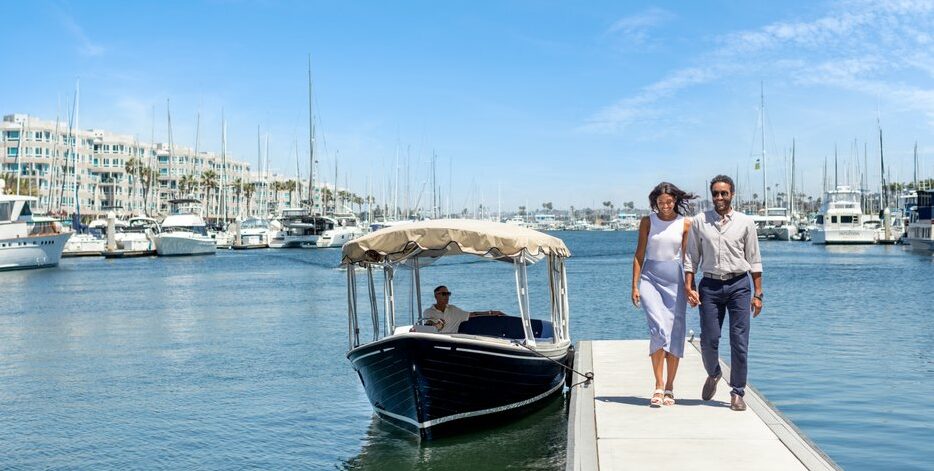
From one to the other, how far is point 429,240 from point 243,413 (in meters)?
6.25

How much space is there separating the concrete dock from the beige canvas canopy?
2177 mm

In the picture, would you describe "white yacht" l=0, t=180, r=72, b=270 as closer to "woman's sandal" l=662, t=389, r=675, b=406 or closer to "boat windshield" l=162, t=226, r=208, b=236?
"boat windshield" l=162, t=226, r=208, b=236

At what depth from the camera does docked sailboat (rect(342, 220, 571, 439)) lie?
13023 millimetres

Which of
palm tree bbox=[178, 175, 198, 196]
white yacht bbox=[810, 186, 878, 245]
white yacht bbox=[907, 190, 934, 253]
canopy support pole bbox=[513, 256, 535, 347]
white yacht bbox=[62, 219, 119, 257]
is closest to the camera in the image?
canopy support pole bbox=[513, 256, 535, 347]

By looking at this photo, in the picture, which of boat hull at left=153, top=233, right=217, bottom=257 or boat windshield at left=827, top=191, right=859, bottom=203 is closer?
boat hull at left=153, top=233, right=217, bottom=257

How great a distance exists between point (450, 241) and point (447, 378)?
1962 mm

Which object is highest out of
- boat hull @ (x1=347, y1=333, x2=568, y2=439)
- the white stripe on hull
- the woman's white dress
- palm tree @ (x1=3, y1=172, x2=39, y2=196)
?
palm tree @ (x1=3, y1=172, x2=39, y2=196)

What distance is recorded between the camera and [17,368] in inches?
930

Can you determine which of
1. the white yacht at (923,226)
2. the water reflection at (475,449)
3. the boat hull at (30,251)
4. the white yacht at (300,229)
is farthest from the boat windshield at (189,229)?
the water reflection at (475,449)

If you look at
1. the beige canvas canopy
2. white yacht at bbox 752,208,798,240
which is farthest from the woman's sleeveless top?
white yacht at bbox 752,208,798,240

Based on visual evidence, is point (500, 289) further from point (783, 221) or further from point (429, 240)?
point (783, 221)

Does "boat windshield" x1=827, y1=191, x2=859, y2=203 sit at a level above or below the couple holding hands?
above

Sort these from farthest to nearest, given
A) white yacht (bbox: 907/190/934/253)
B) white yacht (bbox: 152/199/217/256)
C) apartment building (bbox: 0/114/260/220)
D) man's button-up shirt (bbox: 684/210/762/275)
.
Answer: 1. apartment building (bbox: 0/114/260/220)
2. white yacht (bbox: 152/199/217/256)
3. white yacht (bbox: 907/190/934/253)
4. man's button-up shirt (bbox: 684/210/762/275)

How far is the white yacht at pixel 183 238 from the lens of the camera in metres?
95.4
